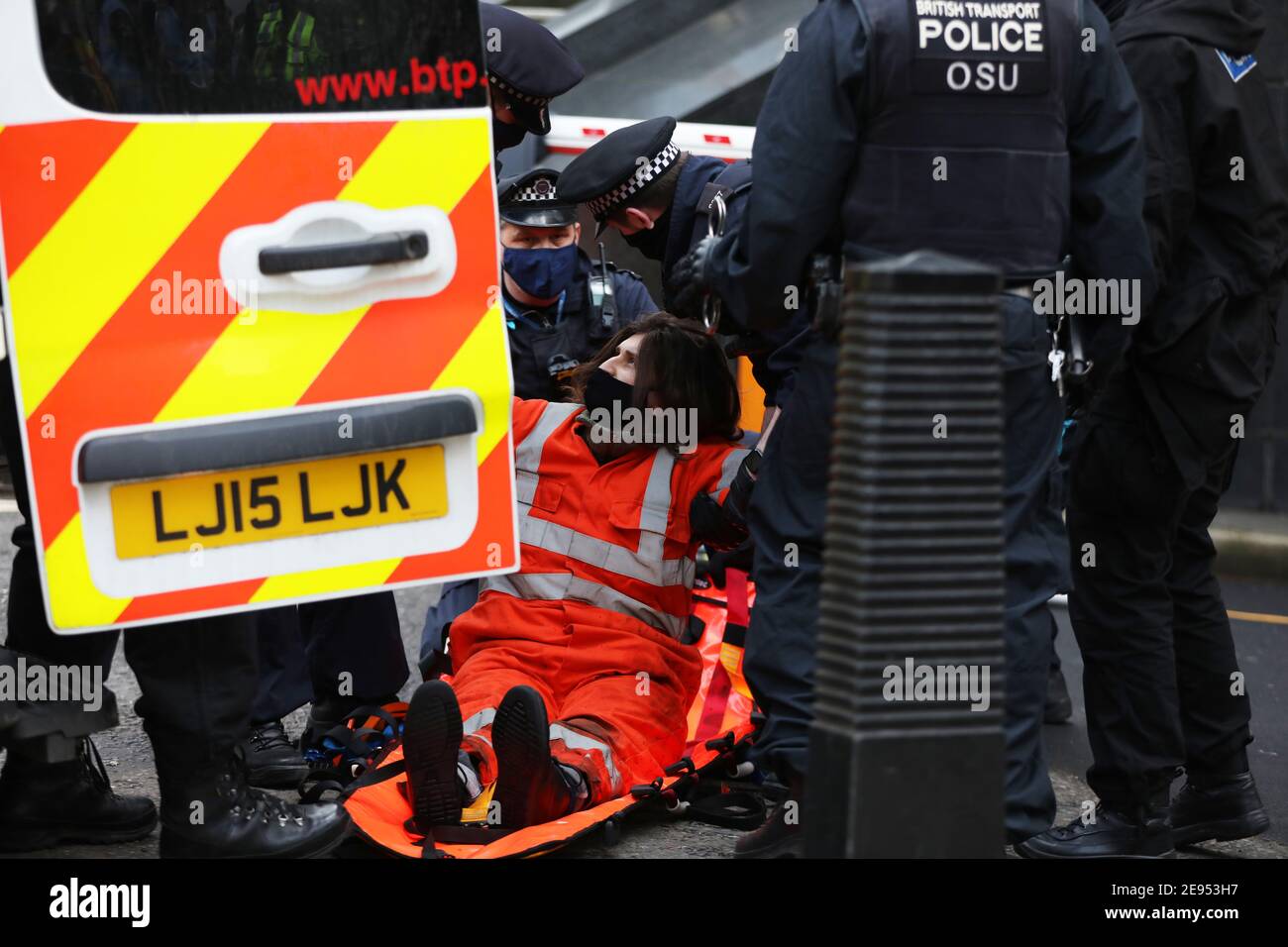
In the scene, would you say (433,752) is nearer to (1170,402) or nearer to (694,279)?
(694,279)

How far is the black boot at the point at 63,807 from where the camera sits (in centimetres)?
310

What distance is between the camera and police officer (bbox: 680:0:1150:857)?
9.59ft

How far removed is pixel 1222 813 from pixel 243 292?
240 centimetres

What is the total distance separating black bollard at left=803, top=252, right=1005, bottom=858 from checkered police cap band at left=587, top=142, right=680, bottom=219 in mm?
1984

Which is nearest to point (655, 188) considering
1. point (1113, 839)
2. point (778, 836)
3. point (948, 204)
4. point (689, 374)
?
point (689, 374)

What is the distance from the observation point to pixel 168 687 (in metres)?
2.73

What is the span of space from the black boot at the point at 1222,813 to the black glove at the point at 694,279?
1.52 m

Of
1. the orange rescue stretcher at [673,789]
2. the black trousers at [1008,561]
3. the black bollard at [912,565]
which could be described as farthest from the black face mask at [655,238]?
the black bollard at [912,565]

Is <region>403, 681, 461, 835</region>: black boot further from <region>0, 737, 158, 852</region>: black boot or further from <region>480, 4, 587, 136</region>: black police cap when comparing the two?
<region>480, 4, 587, 136</region>: black police cap

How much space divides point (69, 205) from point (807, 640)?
4.96 feet

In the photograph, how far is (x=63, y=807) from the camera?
314cm

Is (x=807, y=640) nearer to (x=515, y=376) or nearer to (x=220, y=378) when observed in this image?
(x=220, y=378)

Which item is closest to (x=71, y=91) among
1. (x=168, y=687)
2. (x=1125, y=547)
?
(x=168, y=687)

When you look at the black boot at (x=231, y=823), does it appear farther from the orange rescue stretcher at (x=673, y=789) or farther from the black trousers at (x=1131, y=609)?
the black trousers at (x=1131, y=609)
